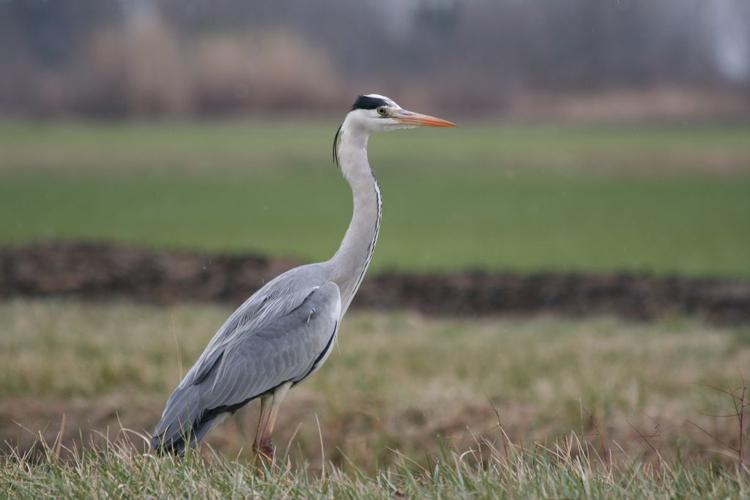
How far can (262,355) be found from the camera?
5.80m

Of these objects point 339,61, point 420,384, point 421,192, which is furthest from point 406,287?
point 339,61

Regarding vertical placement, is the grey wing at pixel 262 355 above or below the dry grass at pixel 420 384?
above

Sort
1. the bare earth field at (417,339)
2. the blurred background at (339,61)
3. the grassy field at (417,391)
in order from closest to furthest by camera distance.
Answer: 1. the bare earth field at (417,339)
2. the grassy field at (417,391)
3. the blurred background at (339,61)

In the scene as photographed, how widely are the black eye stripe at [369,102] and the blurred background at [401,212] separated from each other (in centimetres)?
158

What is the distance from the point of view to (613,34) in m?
51.2

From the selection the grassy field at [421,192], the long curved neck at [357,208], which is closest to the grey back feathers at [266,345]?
the long curved neck at [357,208]

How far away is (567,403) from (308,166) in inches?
1177

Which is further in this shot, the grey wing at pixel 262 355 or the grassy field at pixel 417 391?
the grassy field at pixel 417 391

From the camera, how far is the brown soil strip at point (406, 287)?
13367mm

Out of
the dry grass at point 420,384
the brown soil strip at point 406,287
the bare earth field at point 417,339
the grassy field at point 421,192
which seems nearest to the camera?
the bare earth field at point 417,339

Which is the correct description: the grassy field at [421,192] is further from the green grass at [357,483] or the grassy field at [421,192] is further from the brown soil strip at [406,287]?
the green grass at [357,483]

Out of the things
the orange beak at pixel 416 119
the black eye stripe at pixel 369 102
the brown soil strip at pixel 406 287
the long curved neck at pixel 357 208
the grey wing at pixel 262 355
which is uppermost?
the black eye stripe at pixel 369 102

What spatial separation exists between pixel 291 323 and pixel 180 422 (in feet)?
2.51

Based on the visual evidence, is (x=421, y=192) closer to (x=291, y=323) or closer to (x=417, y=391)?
(x=417, y=391)
